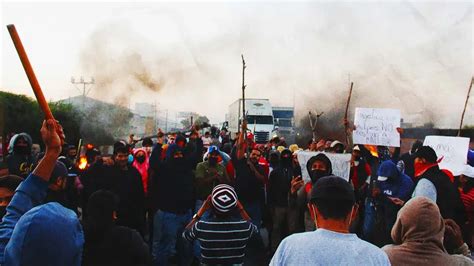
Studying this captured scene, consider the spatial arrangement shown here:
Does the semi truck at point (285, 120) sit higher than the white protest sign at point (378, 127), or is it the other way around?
the white protest sign at point (378, 127)

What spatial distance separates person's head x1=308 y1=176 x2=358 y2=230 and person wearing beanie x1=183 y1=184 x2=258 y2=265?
1.96 metres

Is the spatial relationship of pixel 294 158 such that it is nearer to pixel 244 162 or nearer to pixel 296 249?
pixel 244 162

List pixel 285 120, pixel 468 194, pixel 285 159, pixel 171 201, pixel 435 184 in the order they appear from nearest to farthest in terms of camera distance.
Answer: pixel 435 184
pixel 171 201
pixel 468 194
pixel 285 159
pixel 285 120

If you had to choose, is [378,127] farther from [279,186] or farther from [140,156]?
[140,156]

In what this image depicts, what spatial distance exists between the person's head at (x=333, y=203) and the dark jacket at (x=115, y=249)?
1305mm

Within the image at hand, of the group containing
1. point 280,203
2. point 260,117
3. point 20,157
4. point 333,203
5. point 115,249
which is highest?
point 333,203

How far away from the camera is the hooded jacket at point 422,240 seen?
8.40 ft

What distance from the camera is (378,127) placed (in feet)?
23.2

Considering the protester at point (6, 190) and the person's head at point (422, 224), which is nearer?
the person's head at point (422, 224)

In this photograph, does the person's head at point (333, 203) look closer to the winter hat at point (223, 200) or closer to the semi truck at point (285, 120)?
the winter hat at point (223, 200)

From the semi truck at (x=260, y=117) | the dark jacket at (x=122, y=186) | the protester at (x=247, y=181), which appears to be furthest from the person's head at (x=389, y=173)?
the semi truck at (x=260, y=117)

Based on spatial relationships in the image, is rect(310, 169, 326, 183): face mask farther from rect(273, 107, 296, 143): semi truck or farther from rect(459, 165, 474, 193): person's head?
rect(273, 107, 296, 143): semi truck

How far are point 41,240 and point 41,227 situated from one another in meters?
0.07

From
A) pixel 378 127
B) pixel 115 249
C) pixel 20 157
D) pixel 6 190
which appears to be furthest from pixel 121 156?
pixel 378 127
